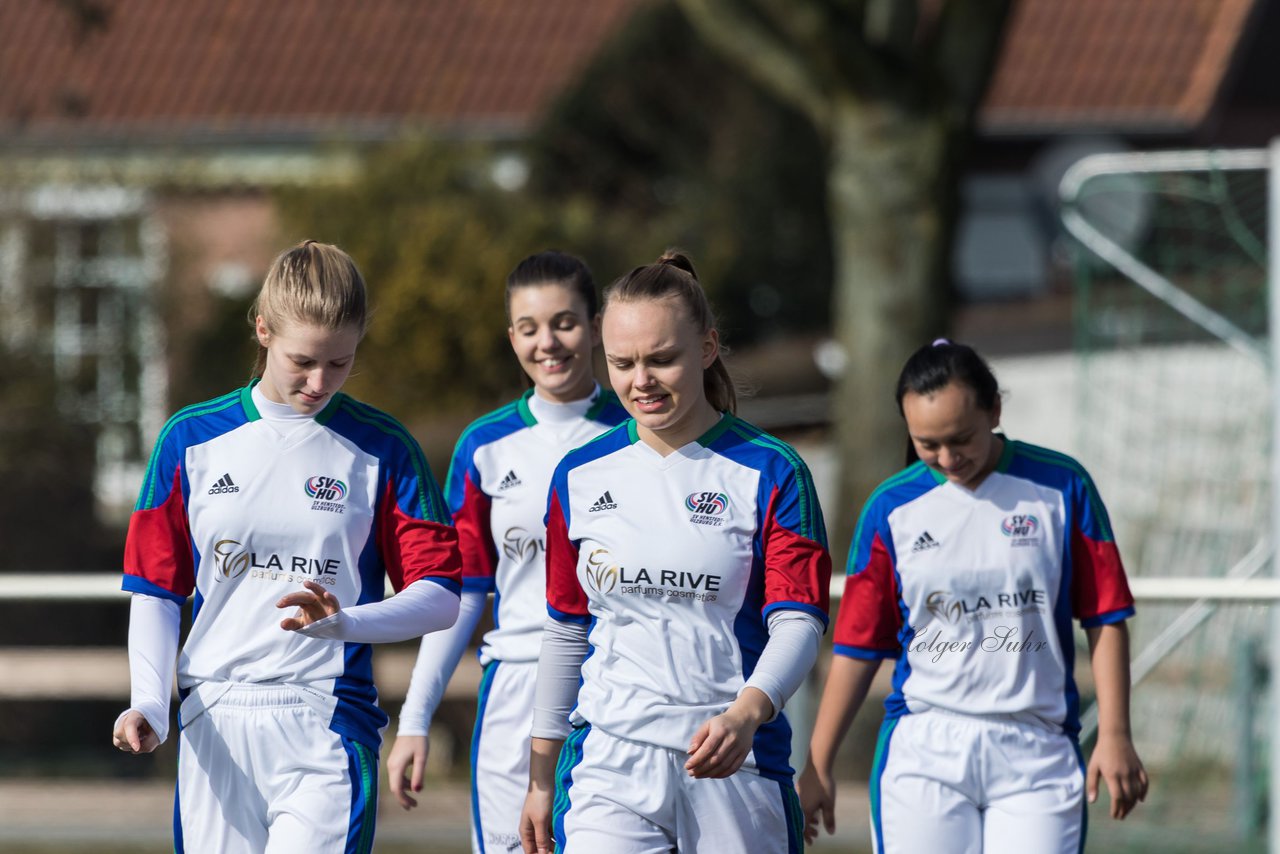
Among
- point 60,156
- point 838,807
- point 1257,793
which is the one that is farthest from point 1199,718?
point 60,156

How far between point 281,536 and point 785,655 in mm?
1085

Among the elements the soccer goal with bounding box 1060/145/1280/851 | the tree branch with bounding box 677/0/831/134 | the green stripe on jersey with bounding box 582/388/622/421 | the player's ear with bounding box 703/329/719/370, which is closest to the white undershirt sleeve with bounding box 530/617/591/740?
the player's ear with bounding box 703/329/719/370

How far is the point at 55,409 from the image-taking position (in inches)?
467

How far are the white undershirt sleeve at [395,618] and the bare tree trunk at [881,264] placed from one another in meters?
6.74

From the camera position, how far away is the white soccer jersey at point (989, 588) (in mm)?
4328

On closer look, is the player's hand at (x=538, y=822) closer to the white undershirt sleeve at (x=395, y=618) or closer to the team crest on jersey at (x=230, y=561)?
the white undershirt sleeve at (x=395, y=618)

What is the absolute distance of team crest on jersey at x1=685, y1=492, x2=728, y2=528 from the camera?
151 inches

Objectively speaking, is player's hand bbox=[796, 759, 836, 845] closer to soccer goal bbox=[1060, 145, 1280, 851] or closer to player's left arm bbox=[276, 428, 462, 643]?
player's left arm bbox=[276, 428, 462, 643]

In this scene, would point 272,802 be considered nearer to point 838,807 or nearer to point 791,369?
point 838,807

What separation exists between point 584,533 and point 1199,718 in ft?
16.1

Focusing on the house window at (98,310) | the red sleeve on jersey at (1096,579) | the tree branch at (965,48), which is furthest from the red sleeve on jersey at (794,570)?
the house window at (98,310)

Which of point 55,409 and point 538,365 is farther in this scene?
point 55,409

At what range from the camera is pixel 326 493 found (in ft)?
13.0

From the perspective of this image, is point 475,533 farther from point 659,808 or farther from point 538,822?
point 659,808
